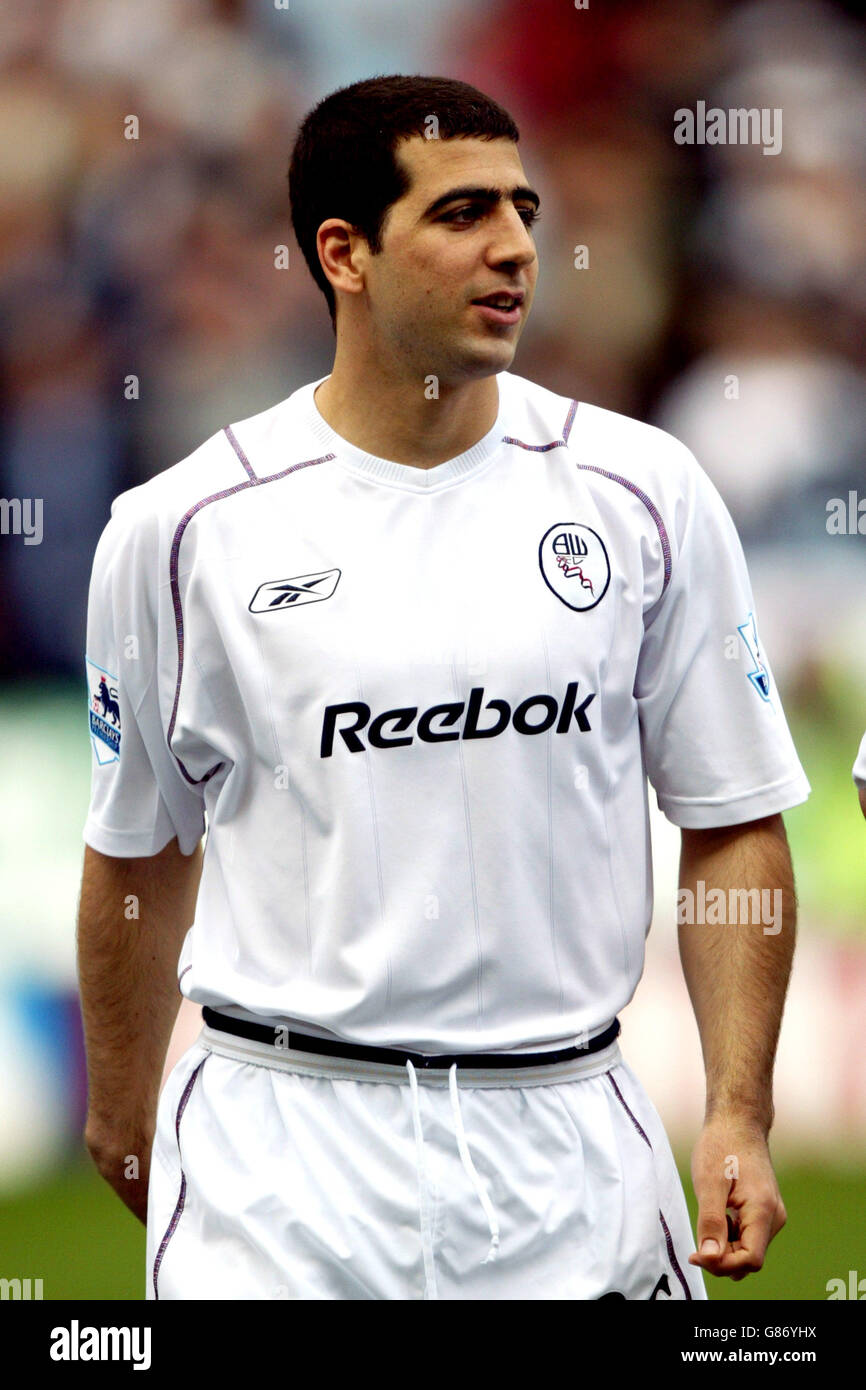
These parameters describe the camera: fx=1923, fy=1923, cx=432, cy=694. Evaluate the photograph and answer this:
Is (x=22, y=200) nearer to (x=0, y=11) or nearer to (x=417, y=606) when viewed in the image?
(x=0, y=11)

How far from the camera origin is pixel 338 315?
97.1 inches

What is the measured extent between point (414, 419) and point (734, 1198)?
3.30 feet

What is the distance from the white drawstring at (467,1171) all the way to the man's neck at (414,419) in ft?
2.44

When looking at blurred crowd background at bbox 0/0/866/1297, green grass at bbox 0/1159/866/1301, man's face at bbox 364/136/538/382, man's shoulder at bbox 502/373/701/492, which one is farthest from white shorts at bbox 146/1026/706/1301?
blurred crowd background at bbox 0/0/866/1297

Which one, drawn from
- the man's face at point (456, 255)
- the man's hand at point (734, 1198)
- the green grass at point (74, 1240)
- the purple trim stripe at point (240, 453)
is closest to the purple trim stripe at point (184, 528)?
the purple trim stripe at point (240, 453)

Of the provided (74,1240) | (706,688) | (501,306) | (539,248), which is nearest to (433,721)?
(706,688)

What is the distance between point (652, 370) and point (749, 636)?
3.29 m

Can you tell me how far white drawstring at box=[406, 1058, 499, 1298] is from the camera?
223 centimetres

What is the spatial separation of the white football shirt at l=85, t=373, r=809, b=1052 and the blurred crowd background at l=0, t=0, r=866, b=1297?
8.78 ft

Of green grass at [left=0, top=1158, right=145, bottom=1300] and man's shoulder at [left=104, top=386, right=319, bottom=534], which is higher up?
man's shoulder at [left=104, top=386, right=319, bottom=534]

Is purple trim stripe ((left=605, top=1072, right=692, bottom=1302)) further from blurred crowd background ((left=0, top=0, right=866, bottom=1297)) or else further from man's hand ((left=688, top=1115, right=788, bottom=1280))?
blurred crowd background ((left=0, top=0, right=866, bottom=1297))

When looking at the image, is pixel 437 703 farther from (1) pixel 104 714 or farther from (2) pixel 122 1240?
(2) pixel 122 1240
